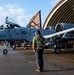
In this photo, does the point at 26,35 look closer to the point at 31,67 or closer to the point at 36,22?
the point at 31,67

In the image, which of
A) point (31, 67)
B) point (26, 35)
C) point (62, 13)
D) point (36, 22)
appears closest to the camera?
point (31, 67)

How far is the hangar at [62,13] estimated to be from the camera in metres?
44.8

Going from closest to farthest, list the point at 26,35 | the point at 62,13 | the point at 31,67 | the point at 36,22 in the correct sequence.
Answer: the point at 31,67 < the point at 26,35 < the point at 36,22 < the point at 62,13

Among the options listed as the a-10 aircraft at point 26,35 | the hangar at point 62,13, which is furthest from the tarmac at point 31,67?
the hangar at point 62,13

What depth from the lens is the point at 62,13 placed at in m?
49.8

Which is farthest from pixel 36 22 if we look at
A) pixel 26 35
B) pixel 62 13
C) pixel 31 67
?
pixel 31 67

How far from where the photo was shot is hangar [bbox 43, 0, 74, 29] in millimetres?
44819

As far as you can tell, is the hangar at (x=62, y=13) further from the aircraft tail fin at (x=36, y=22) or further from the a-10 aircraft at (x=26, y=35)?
the a-10 aircraft at (x=26, y=35)

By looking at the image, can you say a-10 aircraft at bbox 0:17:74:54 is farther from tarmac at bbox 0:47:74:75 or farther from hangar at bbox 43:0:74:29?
hangar at bbox 43:0:74:29

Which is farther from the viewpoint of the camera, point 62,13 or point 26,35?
point 62,13

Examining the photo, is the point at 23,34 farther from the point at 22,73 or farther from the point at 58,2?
the point at 58,2

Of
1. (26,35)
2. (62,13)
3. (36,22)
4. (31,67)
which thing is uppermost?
(62,13)

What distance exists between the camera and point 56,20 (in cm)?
5147

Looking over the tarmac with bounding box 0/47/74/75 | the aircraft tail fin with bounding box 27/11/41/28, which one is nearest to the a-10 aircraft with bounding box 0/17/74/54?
the tarmac with bounding box 0/47/74/75
